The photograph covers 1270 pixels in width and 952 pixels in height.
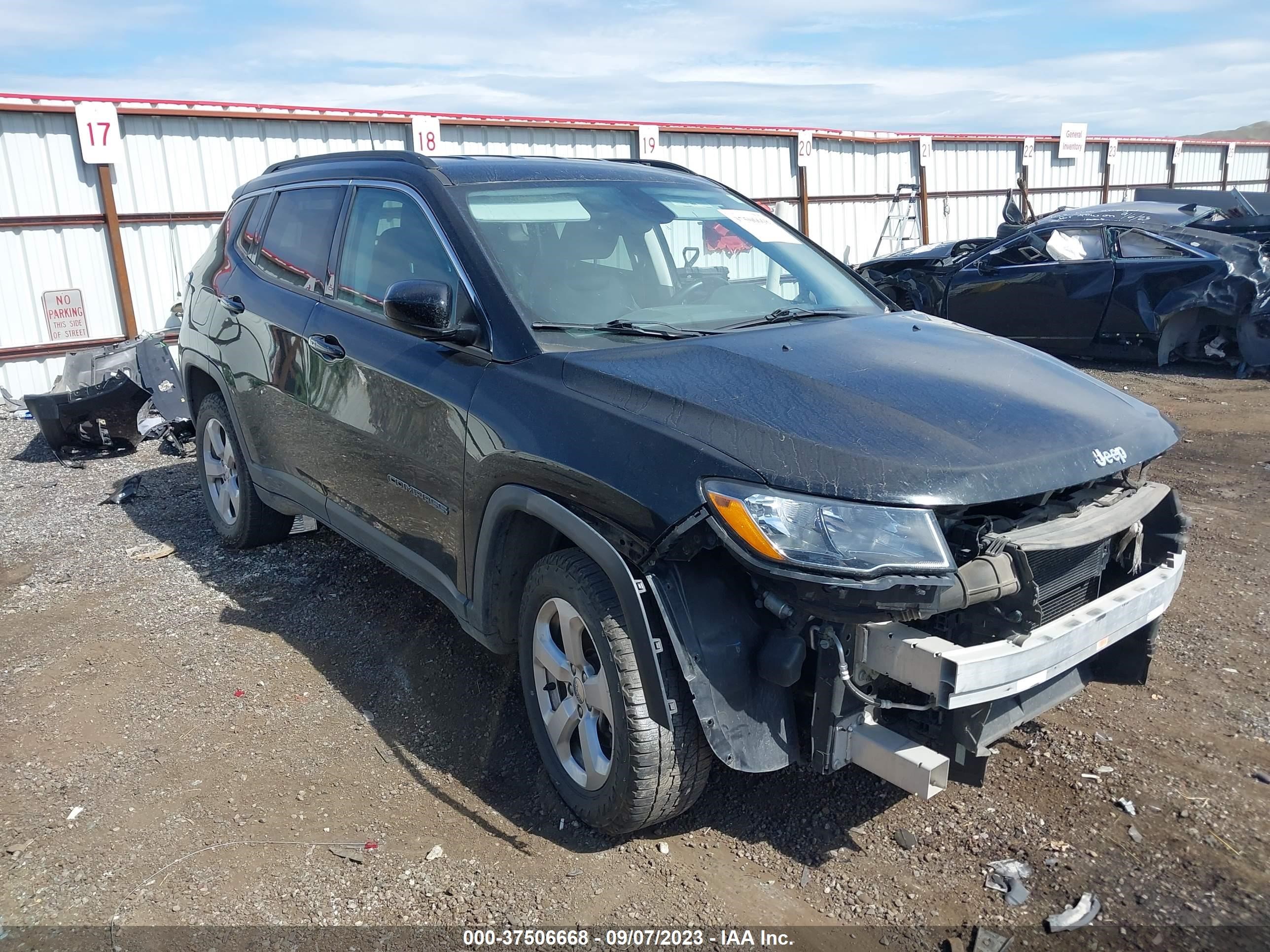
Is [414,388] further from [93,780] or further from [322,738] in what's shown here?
[93,780]

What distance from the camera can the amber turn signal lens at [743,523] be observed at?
2422 millimetres

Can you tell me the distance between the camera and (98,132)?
1081cm

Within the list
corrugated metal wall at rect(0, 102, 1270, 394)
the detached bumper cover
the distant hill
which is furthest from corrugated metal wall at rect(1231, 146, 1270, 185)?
the distant hill

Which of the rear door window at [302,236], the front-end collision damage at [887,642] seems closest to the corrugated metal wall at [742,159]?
the rear door window at [302,236]

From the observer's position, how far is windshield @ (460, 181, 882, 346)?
3.43 m

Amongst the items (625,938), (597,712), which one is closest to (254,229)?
(597,712)

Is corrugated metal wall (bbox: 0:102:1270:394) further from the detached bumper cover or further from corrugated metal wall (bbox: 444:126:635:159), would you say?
the detached bumper cover

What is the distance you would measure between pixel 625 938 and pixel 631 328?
6.15 feet

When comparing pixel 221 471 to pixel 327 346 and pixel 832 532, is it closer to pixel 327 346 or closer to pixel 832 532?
pixel 327 346

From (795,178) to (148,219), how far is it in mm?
11018

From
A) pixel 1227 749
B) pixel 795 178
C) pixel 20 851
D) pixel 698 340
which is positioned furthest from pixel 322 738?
pixel 795 178

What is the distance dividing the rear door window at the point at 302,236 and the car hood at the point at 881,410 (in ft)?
6.06

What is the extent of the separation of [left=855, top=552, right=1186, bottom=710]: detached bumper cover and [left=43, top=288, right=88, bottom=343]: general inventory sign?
1109 centimetres

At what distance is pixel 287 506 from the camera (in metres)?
4.80
